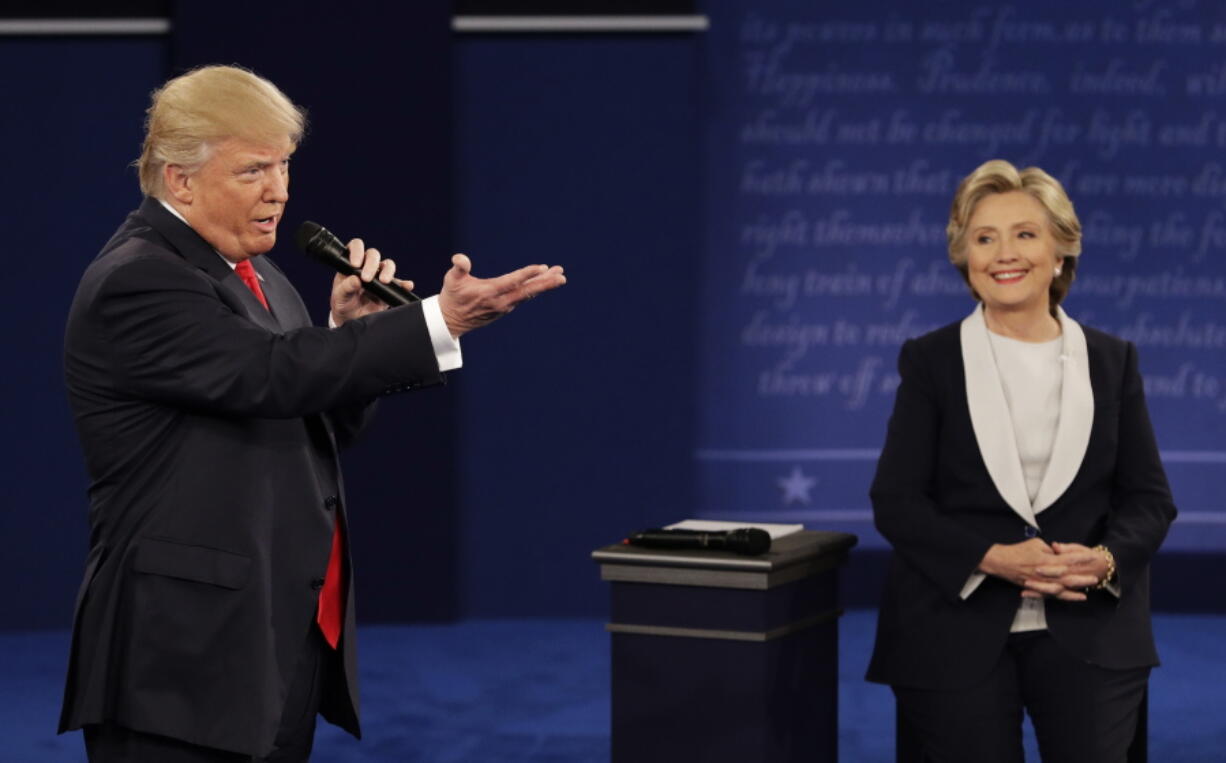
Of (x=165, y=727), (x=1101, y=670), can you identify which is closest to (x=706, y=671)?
(x=1101, y=670)

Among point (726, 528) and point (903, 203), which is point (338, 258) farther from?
point (903, 203)

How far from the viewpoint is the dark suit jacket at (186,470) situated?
2.04 m

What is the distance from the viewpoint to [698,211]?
19.3ft

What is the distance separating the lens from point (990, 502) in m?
2.73

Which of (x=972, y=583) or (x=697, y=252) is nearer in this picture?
(x=972, y=583)

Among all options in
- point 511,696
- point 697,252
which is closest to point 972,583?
point 511,696

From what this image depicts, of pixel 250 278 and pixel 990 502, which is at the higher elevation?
pixel 250 278

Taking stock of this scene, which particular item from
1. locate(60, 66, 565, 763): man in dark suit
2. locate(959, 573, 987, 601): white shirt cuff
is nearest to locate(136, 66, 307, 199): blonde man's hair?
locate(60, 66, 565, 763): man in dark suit

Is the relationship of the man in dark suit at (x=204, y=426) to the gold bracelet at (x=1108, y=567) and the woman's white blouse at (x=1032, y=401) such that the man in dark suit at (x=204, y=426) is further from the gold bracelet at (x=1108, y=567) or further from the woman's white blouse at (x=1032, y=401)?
the gold bracelet at (x=1108, y=567)

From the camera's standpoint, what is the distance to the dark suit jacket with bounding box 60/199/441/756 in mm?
2039

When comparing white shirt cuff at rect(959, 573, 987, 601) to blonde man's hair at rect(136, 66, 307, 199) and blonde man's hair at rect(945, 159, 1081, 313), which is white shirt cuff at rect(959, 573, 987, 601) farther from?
blonde man's hair at rect(136, 66, 307, 199)

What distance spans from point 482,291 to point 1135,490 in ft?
4.25

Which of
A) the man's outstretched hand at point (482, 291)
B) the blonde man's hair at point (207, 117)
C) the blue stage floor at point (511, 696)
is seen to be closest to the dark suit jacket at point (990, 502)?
the man's outstretched hand at point (482, 291)

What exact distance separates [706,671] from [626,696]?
150mm
